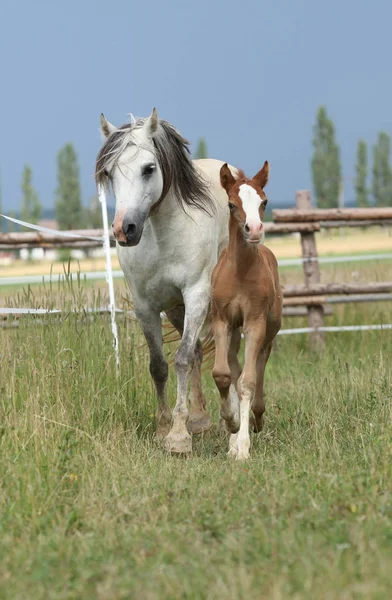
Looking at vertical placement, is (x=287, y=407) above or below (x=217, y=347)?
below

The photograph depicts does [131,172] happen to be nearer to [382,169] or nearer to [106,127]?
[106,127]

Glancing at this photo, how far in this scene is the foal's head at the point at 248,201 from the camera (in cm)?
536

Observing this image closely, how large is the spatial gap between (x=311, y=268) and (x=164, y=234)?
5.84 meters

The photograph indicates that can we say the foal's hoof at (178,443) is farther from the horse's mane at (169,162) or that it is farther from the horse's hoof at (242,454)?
the horse's mane at (169,162)

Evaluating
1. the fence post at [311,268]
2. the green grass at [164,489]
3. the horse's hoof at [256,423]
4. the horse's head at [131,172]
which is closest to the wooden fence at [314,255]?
the fence post at [311,268]

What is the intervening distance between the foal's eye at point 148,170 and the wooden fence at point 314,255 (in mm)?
5433

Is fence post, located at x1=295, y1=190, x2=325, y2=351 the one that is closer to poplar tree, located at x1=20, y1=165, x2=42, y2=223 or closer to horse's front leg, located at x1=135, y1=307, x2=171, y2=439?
horse's front leg, located at x1=135, y1=307, x2=171, y2=439

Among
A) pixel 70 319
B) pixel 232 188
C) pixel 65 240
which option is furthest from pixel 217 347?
pixel 65 240

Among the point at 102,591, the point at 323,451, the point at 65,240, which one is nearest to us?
the point at 102,591

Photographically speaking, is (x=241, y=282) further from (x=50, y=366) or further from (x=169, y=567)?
(x=169, y=567)

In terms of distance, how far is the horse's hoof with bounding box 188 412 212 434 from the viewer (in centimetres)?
698

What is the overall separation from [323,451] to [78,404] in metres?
1.80

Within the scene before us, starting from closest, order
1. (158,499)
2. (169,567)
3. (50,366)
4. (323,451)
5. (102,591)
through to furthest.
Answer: (102,591)
(169,567)
(158,499)
(323,451)
(50,366)

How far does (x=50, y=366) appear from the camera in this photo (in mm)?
6273
